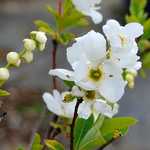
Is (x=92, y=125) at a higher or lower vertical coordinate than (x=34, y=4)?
lower

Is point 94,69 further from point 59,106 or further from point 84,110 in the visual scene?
point 59,106

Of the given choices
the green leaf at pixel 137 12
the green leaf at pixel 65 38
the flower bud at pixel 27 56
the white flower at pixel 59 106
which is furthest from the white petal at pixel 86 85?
the green leaf at pixel 137 12

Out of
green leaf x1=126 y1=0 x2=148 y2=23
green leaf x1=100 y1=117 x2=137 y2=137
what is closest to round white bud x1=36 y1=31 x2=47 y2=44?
green leaf x1=100 y1=117 x2=137 y2=137

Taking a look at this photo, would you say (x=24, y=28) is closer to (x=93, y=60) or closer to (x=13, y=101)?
(x=13, y=101)

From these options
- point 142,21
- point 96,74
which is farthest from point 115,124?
point 142,21

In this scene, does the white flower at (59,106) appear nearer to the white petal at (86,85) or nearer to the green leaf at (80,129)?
the green leaf at (80,129)

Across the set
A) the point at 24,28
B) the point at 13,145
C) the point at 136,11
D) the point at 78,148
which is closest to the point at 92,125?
the point at 78,148
